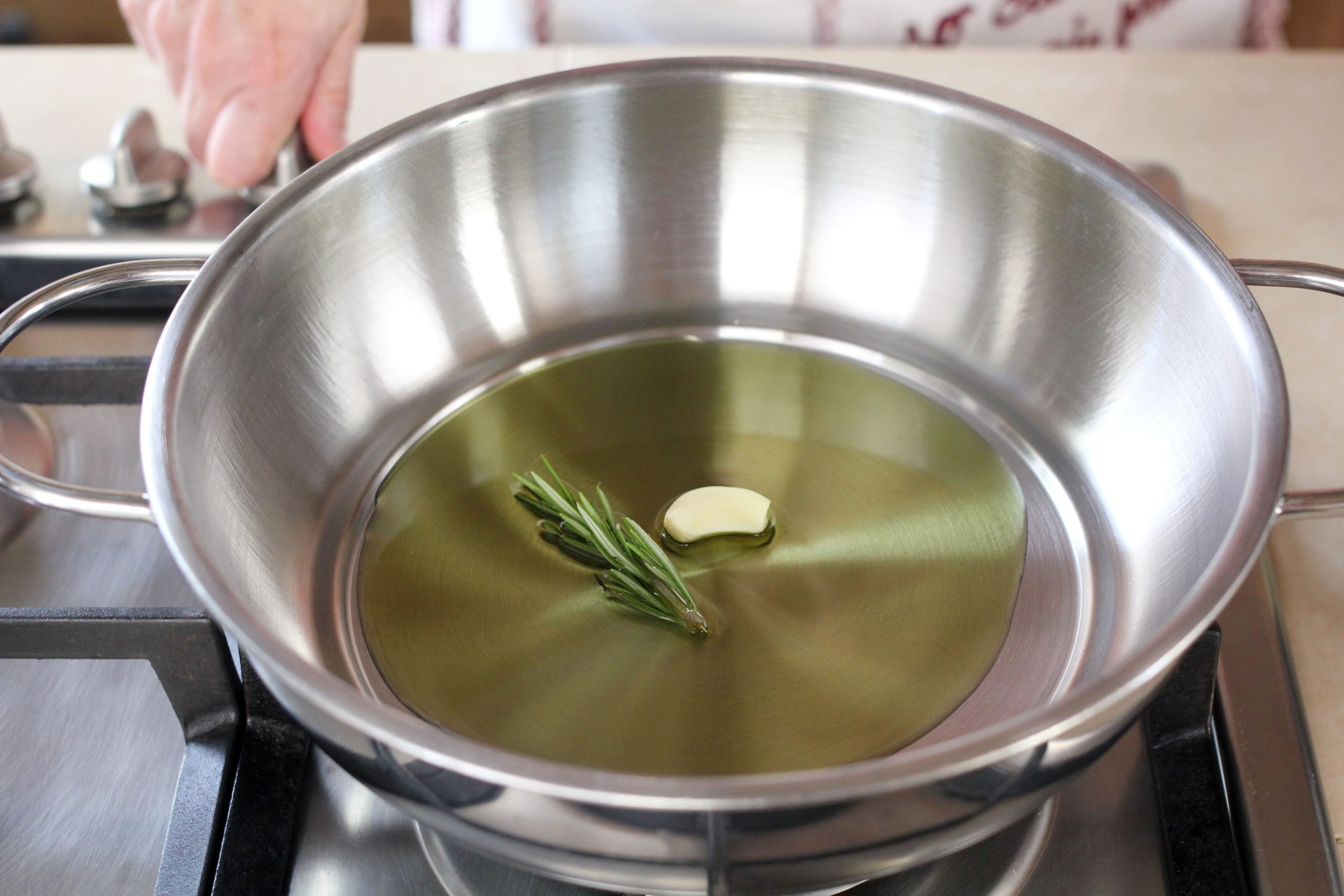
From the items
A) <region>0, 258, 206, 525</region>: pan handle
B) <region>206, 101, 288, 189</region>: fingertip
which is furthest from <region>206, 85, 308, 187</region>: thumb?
<region>0, 258, 206, 525</region>: pan handle

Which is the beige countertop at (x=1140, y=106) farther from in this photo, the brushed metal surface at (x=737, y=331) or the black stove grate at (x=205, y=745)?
the black stove grate at (x=205, y=745)

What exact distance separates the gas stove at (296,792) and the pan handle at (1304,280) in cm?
8

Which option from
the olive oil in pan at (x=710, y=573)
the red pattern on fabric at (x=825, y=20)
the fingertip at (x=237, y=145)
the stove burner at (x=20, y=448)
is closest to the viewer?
the olive oil in pan at (x=710, y=573)

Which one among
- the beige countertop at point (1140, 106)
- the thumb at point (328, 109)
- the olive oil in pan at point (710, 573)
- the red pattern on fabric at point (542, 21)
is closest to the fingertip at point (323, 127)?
the thumb at point (328, 109)

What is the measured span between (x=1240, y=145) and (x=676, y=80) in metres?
0.47

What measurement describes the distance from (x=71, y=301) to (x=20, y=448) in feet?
0.56

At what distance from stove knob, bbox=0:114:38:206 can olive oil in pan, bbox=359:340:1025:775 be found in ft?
1.21

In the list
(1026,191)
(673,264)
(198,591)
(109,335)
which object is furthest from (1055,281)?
(109,335)

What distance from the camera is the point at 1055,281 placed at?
0.64 meters

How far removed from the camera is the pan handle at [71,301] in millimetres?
435

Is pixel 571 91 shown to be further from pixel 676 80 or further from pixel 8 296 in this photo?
pixel 8 296

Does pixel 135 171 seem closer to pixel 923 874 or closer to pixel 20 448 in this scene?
pixel 20 448

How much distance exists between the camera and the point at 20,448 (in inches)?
25.3

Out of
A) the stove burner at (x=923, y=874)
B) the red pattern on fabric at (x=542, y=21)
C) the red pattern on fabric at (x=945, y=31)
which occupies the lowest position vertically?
the stove burner at (x=923, y=874)
